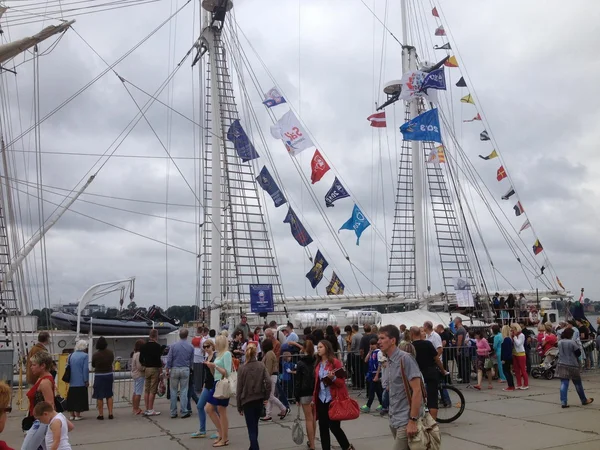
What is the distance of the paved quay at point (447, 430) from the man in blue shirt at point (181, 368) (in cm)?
28

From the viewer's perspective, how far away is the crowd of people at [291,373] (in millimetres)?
5520

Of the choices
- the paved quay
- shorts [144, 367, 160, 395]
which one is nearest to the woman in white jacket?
the paved quay

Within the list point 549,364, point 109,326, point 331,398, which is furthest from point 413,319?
point 331,398

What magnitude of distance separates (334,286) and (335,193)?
3.46m

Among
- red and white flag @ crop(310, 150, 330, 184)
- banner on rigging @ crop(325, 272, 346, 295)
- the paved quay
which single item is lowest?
the paved quay

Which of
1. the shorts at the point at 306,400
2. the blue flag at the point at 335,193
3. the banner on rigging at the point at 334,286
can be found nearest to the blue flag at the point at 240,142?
the blue flag at the point at 335,193

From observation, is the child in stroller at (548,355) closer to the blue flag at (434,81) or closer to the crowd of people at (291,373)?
the crowd of people at (291,373)

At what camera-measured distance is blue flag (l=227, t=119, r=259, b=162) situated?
19.7 metres

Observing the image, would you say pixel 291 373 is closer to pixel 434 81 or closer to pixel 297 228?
pixel 297 228

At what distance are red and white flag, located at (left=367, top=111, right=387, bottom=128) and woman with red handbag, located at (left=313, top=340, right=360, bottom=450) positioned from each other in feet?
62.0

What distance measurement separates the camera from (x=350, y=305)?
22.2 metres

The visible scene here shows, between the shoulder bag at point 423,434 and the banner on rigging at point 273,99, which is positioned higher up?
the banner on rigging at point 273,99

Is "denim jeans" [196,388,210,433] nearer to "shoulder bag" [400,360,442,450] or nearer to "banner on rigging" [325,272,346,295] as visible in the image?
"shoulder bag" [400,360,442,450]

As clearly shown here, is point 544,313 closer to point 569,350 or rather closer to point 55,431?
point 569,350
